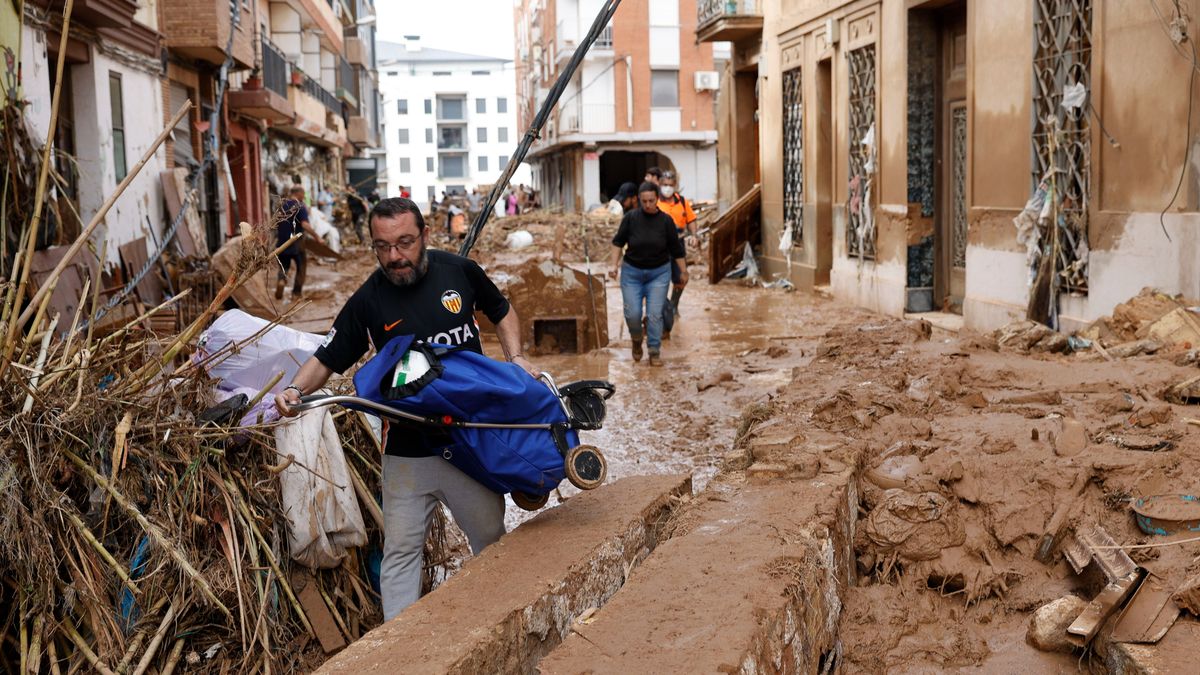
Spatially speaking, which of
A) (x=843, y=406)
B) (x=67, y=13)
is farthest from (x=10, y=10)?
(x=843, y=406)

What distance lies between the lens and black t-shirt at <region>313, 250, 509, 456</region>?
449 cm

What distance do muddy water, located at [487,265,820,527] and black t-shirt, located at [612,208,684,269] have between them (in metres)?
1.03

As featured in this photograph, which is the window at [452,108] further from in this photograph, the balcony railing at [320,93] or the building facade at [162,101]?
the building facade at [162,101]

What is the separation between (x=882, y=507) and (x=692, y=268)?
19274 millimetres

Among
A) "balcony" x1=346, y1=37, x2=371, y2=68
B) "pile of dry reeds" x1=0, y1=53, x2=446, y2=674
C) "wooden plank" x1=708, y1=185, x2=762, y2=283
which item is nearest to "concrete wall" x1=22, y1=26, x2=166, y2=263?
"pile of dry reeds" x1=0, y1=53, x2=446, y2=674

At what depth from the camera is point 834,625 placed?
14.3ft

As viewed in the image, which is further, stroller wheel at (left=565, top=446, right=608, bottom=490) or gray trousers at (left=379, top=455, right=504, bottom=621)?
gray trousers at (left=379, top=455, right=504, bottom=621)

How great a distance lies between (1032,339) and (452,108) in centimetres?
8724

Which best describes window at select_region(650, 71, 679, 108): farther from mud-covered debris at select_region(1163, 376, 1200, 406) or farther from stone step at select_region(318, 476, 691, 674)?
stone step at select_region(318, 476, 691, 674)

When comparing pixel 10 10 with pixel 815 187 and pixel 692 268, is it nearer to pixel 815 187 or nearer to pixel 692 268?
pixel 815 187

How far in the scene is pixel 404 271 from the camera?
14.5 ft

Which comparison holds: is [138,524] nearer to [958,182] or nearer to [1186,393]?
[1186,393]

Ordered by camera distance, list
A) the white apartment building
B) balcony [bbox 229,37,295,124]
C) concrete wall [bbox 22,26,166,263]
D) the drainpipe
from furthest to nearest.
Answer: the white apartment building
the drainpipe
balcony [bbox 229,37,295,124]
concrete wall [bbox 22,26,166,263]

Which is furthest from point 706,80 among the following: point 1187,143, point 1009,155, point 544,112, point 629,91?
point 544,112
